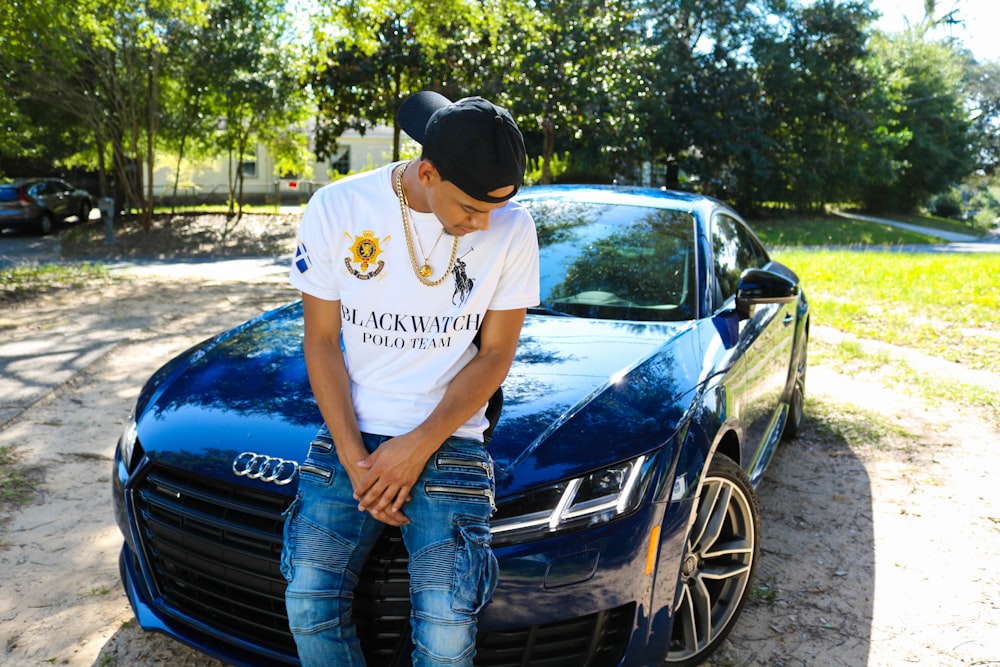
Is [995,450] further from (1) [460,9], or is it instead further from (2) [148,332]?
(1) [460,9]

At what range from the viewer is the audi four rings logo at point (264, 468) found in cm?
229

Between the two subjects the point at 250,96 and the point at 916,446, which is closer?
the point at 916,446

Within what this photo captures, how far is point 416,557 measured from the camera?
1945mm

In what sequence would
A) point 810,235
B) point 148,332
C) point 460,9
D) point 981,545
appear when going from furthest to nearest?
point 810,235 → point 460,9 → point 148,332 → point 981,545

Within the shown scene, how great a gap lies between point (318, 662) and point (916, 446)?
4276mm

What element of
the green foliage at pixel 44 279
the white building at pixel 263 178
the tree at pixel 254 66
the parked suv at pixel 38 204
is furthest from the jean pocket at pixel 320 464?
the white building at pixel 263 178

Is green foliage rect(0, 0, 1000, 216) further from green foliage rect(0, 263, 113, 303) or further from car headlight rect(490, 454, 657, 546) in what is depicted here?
car headlight rect(490, 454, 657, 546)

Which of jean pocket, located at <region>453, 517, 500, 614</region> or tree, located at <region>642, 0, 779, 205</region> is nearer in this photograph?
jean pocket, located at <region>453, 517, 500, 614</region>

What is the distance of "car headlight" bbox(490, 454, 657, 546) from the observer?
216cm

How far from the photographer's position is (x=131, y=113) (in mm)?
18688

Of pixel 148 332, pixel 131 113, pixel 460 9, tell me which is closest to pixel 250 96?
pixel 131 113

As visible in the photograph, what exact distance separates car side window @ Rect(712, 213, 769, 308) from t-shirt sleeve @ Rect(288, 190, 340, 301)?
1995 millimetres

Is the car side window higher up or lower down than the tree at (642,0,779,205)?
lower down

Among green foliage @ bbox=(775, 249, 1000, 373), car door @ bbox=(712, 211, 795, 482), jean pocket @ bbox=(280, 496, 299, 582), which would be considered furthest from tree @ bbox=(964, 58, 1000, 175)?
jean pocket @ bbox=(280, 496, 299, 582)
